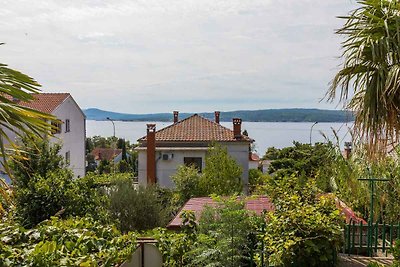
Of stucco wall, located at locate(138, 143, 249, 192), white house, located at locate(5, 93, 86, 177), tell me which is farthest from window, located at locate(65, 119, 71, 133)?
stucco wall, located at locate(138, 143, 249, 192)

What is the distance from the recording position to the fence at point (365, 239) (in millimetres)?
5723

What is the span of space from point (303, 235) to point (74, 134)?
24882mm

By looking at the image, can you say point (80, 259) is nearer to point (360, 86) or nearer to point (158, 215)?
point (360, 86)

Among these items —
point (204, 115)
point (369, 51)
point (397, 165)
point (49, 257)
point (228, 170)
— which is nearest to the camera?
point (49, 257)

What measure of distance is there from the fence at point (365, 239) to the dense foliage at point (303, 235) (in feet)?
2.46

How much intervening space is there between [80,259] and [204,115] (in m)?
24.2

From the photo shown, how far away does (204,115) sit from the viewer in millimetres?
27281

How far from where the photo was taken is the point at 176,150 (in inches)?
890

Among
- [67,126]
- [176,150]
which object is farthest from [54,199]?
[67,126]

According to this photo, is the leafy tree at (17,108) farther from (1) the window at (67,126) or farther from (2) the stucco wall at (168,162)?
(1) the window at (67,126)

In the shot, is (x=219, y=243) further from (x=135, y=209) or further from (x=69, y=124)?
(x=69, y=124)

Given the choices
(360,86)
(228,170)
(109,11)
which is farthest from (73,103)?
(360,86)

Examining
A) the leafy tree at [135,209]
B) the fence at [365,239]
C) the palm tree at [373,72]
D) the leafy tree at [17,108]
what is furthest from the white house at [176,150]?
the leafy tree at [17,108]

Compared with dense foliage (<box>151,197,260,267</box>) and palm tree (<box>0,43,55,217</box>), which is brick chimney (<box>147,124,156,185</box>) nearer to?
dense foliage (<box>151,197,260,267</box>)
